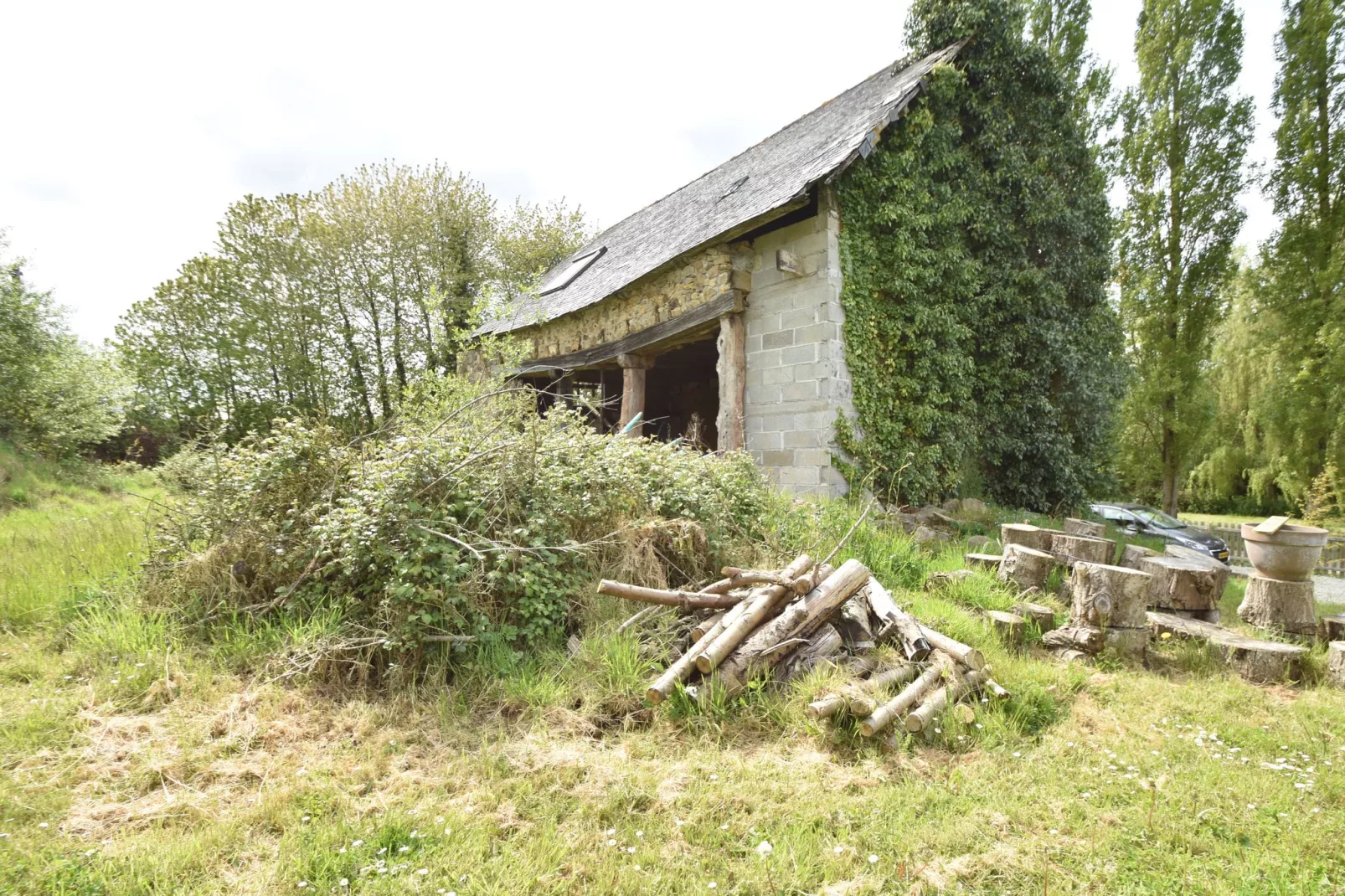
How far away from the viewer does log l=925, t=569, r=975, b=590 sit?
210 inches

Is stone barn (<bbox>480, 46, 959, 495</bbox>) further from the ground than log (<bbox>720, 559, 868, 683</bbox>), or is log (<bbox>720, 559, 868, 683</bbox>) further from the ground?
stone barn (<bbox>480, 46, 959, 495</bbox>)

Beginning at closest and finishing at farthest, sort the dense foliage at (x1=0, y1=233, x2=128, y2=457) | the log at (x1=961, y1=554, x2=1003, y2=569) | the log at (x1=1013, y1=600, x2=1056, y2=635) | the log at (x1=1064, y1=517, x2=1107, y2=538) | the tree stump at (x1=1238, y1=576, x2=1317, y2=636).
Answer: the log at (x1=1013, y1=600, x2=1056, y2=635) < the tree stump at (x1=1238, y1=576, x2=1317, y2=636) < the log at (x1=961, y1=554, x2=1003, y2=569) < the log at (x1=1064, y1=517, x2=1107, y2=538) < the dense foliage at (x1=0, y1=233, x2=128, y2=457)

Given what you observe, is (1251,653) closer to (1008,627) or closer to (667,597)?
(1008,627)

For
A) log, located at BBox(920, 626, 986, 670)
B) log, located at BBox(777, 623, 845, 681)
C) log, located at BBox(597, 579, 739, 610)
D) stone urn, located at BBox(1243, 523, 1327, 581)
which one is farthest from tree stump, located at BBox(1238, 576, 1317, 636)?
log, located at BBox(597, 579, 739, 610)

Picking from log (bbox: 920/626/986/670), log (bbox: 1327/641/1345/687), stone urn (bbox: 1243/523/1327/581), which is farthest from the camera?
stone urn (bbox: 1243/523/1327/581)

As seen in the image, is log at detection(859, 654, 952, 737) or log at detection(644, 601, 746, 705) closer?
log at detection(859, 654, 952, 737)

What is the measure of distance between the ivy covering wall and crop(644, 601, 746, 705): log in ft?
14.5

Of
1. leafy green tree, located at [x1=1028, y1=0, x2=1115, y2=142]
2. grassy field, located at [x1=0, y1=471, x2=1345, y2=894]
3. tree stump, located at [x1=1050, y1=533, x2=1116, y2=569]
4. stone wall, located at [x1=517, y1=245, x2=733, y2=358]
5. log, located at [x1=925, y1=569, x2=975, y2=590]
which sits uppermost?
leafy green tree, located at [x1=1028, y1=0, x2=1115, y2=142]

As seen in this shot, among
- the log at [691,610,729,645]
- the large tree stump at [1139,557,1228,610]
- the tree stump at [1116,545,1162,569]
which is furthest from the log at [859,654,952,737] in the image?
the tree stump at [1116,545,1162,569]

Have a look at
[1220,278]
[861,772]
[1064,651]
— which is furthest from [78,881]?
[1220,278]

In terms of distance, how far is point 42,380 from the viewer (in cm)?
1326

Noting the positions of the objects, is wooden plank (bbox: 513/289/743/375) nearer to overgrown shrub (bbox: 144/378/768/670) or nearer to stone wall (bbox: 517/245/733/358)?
stone wall (bbox: 517/245/733/358)

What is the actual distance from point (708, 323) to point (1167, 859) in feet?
24.7

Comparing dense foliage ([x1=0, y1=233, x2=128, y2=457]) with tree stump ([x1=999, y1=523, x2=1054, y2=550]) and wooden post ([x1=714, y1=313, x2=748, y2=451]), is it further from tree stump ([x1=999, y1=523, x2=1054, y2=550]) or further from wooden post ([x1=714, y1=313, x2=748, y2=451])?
tree stump ([x1=999, y1=523, x2=1054, y2=550])
